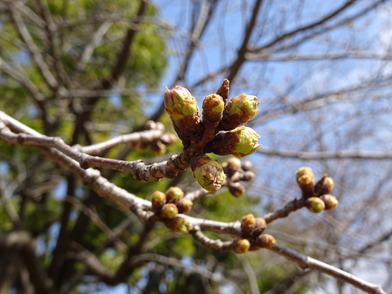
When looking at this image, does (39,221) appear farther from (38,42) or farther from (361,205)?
(361,205)

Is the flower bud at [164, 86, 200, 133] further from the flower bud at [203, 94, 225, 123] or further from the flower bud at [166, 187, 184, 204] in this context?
the flower bud at [166, 187, 184, 204]

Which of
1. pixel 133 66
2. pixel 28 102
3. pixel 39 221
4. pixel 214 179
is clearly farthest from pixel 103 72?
pixel 214 179

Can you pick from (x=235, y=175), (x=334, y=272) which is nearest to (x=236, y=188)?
(x=235, y=175)

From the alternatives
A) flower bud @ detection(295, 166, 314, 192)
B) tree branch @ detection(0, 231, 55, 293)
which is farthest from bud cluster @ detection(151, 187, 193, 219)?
tree branch @ detection(0, 231, 55, 293)

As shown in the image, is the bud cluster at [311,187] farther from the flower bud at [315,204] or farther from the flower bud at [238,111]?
the flower bud at [238,111]

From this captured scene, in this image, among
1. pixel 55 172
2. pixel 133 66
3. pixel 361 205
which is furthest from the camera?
pixel 133 66

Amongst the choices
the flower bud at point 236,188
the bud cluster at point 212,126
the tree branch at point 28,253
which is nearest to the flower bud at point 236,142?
the bud cluster at point 212,126

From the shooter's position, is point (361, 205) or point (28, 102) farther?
point (28, 102)
